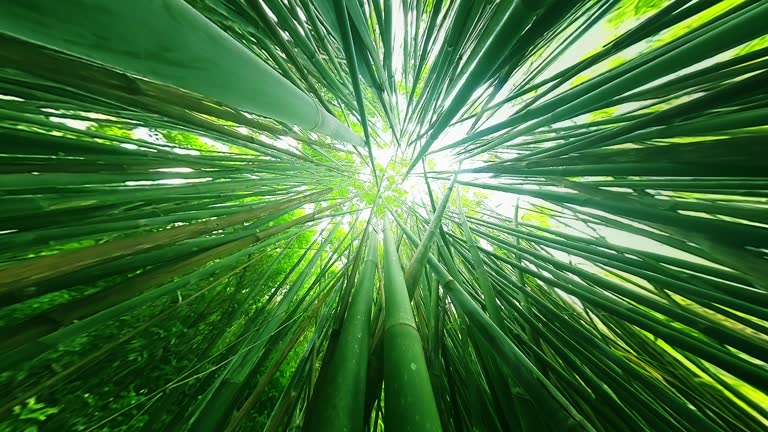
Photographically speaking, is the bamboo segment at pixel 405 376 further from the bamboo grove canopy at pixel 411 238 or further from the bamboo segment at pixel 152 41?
the bamboo segment at pixel 152 41

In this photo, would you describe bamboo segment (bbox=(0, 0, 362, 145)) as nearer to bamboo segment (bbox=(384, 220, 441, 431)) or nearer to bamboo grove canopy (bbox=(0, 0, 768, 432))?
bamboo grove canopy (bbox=(0, 0, 768, 432))

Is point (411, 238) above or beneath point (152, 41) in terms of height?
beneath

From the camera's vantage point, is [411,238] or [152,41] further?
[411,238]

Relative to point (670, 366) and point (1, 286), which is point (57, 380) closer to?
point (1, 286)

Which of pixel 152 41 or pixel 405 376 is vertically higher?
pixel 152 41

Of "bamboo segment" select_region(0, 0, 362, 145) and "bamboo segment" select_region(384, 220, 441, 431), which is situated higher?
"bamboo segment" select_region(0, 0, 362, 145)

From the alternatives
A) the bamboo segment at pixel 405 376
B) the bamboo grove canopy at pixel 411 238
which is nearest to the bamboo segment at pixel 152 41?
the bamboo grove canopy at pixel 411 238

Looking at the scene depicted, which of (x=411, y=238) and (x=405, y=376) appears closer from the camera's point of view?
(x=405, y=376)

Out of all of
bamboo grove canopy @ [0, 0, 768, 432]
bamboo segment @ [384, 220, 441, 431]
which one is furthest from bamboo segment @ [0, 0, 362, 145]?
bamboo segment @ [384, 220, 441, 431]

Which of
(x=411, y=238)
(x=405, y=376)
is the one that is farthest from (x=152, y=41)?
(x=411, y=238)

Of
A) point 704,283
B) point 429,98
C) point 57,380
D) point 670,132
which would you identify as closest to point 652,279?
point 704,283

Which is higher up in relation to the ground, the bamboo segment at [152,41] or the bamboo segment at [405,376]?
the bamboo segment at [152,41]

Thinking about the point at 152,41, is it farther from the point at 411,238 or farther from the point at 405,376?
the point at 411,238
